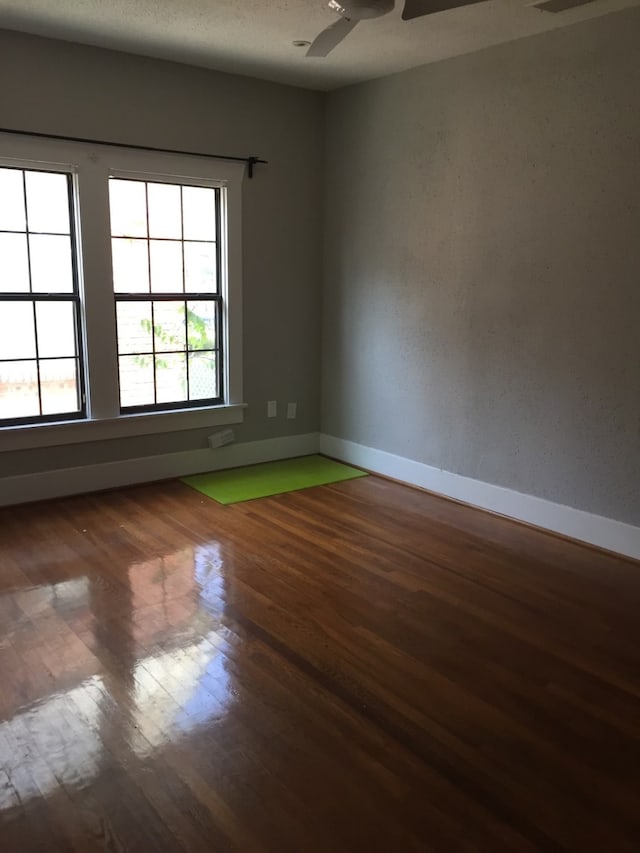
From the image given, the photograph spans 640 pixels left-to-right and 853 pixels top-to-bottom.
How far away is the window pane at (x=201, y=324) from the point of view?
4.86 m

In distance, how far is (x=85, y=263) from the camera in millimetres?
4270

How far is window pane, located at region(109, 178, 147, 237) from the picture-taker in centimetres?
439

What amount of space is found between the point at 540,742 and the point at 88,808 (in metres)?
1.35

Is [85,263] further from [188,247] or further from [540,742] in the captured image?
[540,742]

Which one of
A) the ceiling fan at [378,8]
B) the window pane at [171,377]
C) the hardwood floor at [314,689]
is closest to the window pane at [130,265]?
the window pane at [171,377]

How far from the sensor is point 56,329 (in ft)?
14.1

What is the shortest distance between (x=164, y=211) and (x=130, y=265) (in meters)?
0.43

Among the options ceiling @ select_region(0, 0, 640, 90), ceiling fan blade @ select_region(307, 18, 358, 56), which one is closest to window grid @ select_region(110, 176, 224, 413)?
ceiling @ select_region(0, 0, 640, 90)

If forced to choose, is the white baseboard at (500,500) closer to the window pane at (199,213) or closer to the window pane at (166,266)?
the window pane at (166,266)

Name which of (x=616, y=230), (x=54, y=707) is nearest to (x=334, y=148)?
(x=616, y=230)

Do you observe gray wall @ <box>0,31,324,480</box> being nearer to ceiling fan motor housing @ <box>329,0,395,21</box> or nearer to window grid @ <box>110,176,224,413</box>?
window grid @ <box>110,176,224,413</box>

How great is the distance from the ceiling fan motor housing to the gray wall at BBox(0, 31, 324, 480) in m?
2.15

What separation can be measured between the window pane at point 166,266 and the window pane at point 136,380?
48 cm

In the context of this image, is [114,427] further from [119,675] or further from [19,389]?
[119,675]
